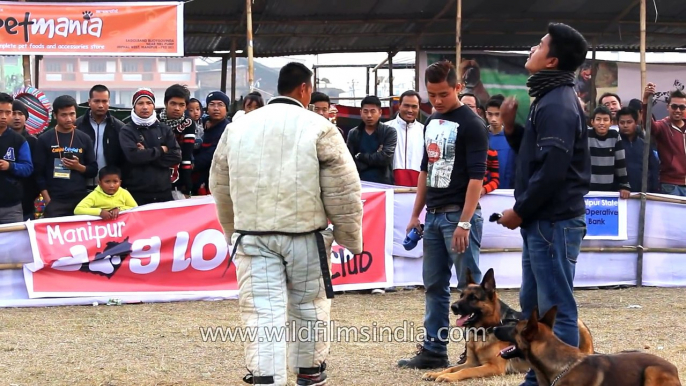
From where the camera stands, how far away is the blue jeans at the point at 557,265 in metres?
5.07

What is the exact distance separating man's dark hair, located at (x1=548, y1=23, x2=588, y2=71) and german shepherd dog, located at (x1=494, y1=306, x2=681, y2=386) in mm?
1326

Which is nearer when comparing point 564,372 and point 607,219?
point 564,372

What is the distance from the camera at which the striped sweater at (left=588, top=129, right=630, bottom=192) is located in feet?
35.0

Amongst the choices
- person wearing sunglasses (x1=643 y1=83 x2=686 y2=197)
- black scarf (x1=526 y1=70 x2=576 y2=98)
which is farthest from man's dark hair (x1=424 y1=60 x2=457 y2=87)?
person wearing sunglasses (x1=643 y1=83 x2=686 y2=197)

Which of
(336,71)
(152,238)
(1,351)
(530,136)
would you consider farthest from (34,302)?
(336,71)

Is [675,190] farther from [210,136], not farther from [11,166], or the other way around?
[11,166]

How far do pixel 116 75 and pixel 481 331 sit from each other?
77451mm

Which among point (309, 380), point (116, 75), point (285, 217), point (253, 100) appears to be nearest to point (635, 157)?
point (253, 100)

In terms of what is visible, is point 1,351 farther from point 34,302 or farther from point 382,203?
point 382,203

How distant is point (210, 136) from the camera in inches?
398

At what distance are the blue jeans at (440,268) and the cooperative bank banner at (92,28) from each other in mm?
7013

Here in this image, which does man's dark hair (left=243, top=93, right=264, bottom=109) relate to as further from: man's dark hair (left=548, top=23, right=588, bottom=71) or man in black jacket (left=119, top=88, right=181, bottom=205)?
man's dark hair (left=548, top=23, right=588, bottom=71)

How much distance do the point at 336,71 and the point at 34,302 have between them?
12887 mm

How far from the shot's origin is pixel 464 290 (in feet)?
20.4
